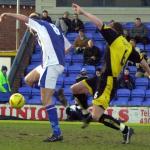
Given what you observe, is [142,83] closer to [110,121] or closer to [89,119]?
[89,119]

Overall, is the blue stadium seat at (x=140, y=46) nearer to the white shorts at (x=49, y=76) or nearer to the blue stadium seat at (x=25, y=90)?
the blue stadium seat at (x=25, y=90)

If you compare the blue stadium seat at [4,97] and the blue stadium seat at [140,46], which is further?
the blue stadium seat at [140,46]

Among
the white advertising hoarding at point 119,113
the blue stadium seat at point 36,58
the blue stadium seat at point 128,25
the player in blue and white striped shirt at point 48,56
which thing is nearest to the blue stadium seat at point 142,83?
the blue stadium seat at point 128,25

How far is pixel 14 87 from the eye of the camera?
22.2m

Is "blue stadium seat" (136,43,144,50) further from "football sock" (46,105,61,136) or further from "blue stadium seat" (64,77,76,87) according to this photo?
"football sock" (46,105,61,136)

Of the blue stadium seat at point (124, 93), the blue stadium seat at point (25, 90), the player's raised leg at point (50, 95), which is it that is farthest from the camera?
the blue stadium seat at point (25, 90)

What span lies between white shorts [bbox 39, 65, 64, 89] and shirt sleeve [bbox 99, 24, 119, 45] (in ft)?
3.64

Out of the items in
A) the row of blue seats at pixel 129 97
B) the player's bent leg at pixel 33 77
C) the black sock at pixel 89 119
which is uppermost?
the player's bent leg at pixel 33 77

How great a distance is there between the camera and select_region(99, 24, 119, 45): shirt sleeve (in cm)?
1008

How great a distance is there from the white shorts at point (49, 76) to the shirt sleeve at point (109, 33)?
43.7 inches

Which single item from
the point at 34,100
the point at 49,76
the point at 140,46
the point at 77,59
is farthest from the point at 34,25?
the point at 140,46

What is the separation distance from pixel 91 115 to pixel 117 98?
397 inches

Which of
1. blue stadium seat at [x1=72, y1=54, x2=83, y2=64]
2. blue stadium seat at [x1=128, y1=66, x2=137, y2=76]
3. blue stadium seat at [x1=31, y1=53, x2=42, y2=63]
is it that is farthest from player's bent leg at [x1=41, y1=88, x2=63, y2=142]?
blue stadium seat at [x1=31, y1=53, x2=42, y2=63]

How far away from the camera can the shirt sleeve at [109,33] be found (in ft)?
33.1
